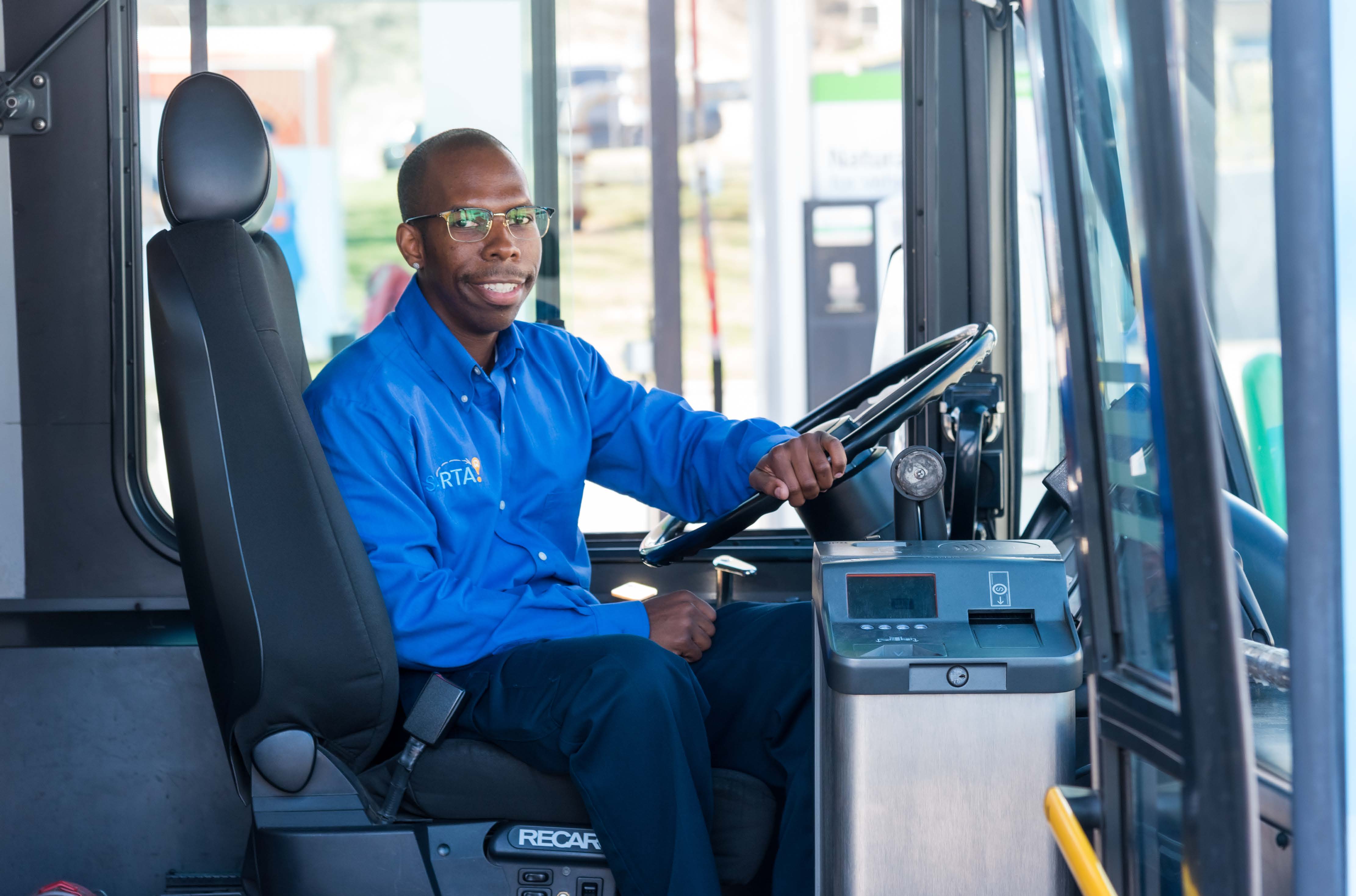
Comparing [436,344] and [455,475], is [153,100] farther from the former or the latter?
[455,475]

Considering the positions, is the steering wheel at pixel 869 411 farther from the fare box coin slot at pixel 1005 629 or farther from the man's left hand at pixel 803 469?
the fare box coin slot at pixel 1005 629

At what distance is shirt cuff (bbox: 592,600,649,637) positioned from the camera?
164 cm

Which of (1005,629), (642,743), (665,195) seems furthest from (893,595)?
(665,195)

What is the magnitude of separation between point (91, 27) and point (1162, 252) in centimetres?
202

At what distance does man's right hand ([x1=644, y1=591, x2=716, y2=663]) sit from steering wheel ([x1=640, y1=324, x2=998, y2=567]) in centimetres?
7

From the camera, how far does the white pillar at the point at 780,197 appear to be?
2.75 meters

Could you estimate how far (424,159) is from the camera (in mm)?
1827

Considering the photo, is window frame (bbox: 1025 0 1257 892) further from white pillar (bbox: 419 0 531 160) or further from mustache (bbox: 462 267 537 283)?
white pillar (bbox: 419 0 531 160)

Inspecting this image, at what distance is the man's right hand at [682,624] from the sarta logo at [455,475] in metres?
0.28

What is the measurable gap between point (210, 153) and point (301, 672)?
678 millimetres

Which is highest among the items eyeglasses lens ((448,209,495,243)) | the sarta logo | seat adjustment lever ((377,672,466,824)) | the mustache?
eyeglasses lens ((448,209,495,243))

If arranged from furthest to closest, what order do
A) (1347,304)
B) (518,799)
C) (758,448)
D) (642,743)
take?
(758,448) → (518,799) → (642,743) → (1347,304)

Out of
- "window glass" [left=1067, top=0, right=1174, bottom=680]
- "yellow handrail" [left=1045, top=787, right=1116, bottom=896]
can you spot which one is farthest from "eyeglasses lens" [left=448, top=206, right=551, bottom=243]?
"yellow handrail" [left=1045, top=787, right=1116, bottom=896]

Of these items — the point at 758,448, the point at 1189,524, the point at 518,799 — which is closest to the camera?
the point at 1189,524
